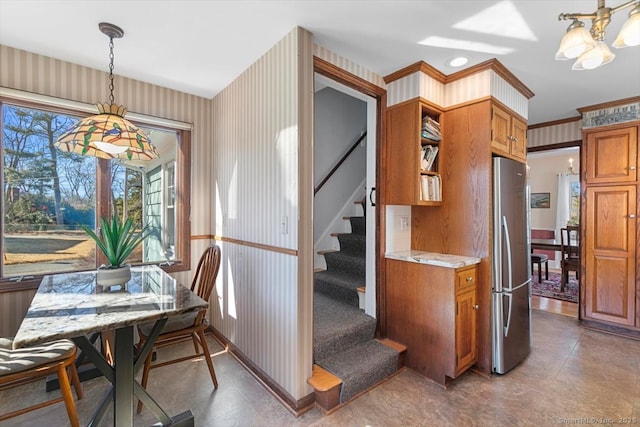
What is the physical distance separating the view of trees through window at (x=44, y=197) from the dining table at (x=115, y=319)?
0.71 metres

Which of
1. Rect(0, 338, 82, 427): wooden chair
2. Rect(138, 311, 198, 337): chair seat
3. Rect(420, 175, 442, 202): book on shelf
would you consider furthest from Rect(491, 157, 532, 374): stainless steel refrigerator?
Rect(0, 338, 82, 427): wooden chair

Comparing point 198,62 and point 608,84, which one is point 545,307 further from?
point 198,62

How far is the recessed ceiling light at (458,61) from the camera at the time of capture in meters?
2.28

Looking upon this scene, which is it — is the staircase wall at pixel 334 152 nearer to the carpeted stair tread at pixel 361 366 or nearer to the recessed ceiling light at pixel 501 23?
the carpeted stair tread at pixel 361 366

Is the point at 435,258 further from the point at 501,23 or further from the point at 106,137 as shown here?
the point at 106,137

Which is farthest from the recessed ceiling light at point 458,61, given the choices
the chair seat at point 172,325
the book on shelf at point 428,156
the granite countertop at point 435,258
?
the chair seat at point 172,325

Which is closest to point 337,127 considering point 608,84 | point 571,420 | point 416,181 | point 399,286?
point 416,181

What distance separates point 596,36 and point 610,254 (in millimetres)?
2887

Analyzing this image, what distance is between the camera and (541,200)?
23.2ft

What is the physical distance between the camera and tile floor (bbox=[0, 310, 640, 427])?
183cm

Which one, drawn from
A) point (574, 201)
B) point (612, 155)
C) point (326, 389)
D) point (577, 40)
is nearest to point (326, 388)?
point (326, 389)

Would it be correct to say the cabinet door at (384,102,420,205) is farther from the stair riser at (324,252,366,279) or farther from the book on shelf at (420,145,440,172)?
the stair riser at (324,252,366,279)

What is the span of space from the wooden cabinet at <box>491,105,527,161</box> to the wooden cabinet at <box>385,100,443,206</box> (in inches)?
16.6

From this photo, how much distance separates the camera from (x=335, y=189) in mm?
3965
